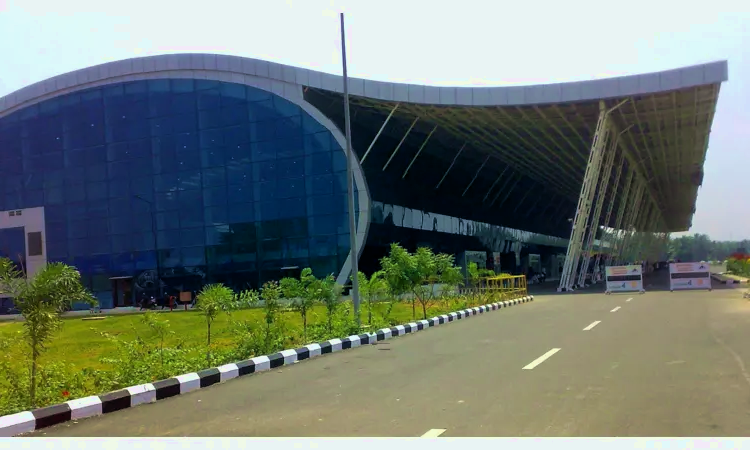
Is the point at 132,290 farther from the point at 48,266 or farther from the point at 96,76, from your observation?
the point at 48,266

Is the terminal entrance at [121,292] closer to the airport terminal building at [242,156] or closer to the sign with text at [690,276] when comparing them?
the airport terminal building at [242,156]

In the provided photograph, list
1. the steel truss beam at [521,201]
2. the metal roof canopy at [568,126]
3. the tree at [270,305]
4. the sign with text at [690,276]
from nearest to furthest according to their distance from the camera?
the tree at [270,305] → the sign with text at [690,276] → the metal roof canopy at [568,126] → the steel truss beam at [521,201]

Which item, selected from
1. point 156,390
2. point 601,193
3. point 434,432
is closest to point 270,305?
point 156,390

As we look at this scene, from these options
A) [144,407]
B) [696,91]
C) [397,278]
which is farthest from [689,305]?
[144,407]

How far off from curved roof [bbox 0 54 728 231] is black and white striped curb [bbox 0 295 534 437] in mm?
19788

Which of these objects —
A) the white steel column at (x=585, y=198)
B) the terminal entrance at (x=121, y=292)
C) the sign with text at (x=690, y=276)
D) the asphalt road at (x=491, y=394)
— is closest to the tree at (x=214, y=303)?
the asphalt road at (x=491, y=394)

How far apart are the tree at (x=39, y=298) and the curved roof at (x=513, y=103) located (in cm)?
2445

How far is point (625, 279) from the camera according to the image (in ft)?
104

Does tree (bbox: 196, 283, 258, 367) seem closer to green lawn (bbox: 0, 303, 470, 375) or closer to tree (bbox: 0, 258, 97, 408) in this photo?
green lawn (bbox: 0, 303, 470, 375)

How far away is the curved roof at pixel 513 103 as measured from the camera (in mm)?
31109

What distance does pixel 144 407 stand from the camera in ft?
27.3

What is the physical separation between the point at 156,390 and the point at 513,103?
26.5 metres

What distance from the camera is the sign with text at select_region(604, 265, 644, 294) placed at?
31.4 metres

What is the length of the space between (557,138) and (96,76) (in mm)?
32226
